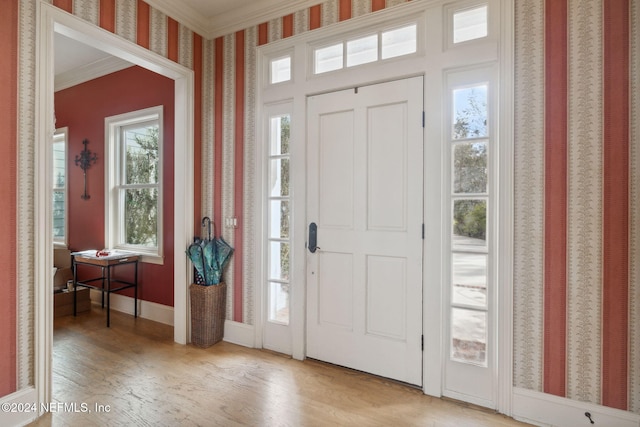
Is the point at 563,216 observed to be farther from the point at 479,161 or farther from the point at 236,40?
the point at 236,40

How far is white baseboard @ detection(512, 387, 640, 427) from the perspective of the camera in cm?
180

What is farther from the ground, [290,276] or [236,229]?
[236,229]

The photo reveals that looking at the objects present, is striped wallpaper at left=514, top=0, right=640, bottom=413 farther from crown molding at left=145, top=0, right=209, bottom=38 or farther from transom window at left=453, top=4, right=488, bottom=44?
crown molding at left=145, top=0, right=209, bottom=38

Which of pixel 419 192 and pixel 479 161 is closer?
pixel 479 161

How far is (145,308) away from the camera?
3.79 m

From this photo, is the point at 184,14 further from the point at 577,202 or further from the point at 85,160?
the point at 577,202

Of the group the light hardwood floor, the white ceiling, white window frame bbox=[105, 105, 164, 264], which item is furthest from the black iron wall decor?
the light hardwood floor

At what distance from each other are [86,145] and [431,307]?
4.72 metres

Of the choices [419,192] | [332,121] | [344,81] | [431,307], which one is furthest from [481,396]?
[344,81]

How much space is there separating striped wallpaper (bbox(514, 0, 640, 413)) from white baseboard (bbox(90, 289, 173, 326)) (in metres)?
3.35

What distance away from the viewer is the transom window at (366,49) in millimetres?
2381

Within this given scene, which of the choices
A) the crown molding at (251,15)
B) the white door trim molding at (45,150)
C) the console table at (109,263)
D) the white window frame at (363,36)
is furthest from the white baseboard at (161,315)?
the crown molding at (251,15)

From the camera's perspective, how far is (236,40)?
10.2 feet

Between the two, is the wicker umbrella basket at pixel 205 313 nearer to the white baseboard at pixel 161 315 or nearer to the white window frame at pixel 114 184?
the white baseboard at pixel 161 315
